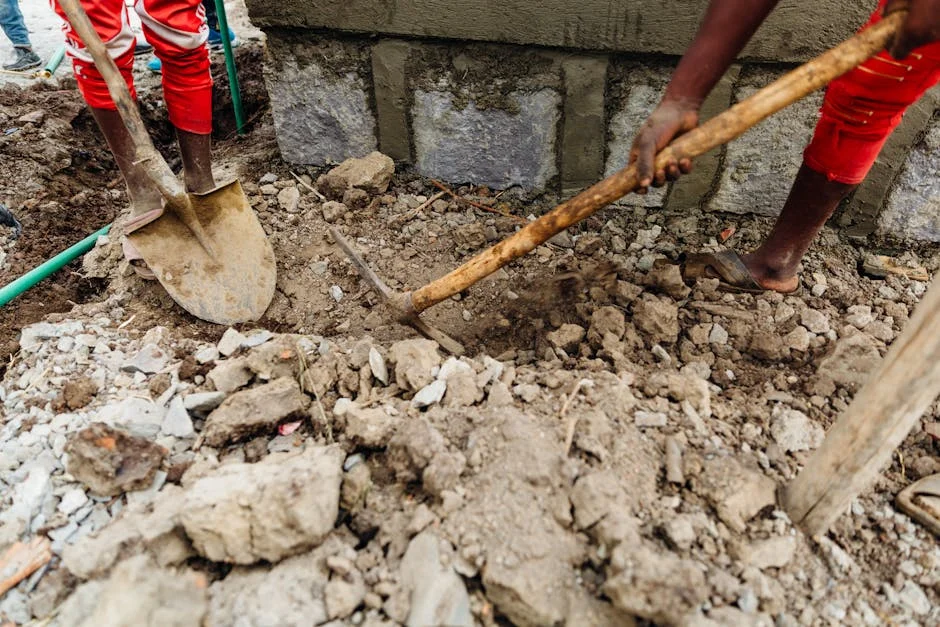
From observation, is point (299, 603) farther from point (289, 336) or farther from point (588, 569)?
point (289, 336)

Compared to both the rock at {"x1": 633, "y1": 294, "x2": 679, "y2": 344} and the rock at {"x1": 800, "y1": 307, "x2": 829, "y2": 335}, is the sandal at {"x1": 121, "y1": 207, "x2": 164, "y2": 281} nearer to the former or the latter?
the rock at {"x1": 633, "y1": 294, "x2": 679, "y2": 344}

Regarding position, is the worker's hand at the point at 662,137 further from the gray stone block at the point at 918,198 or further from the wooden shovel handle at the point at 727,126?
the gray stone block at the point at 918,198

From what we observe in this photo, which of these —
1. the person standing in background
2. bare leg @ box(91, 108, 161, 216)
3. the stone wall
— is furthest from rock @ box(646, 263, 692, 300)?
the person standing in background

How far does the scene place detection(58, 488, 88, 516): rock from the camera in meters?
1.44

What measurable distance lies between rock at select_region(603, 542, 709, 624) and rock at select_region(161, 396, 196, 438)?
1142 millimetres

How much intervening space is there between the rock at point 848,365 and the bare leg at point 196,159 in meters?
2.38

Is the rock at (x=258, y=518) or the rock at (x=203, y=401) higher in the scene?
the rock at (x=258, y=518)

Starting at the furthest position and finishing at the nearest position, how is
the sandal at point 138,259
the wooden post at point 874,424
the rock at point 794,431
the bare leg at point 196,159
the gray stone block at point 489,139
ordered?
the gray stone block at point 489,139 < the bare leg at point 196,159 < the sandal at point 138,259 < the rock at point 794,431 < the wooden post at point 874,424

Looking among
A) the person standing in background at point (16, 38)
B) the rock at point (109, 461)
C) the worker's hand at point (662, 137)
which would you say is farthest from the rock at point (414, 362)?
the person standing in background at point (16, 38)

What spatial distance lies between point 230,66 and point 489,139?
156cm

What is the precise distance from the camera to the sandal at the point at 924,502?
139cm

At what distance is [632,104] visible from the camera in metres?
2.42

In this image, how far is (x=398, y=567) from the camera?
4.09 ft

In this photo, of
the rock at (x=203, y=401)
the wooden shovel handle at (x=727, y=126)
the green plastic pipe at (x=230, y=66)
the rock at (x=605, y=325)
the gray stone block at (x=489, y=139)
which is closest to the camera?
the wooden shovel handle at (x=727, y=126)
